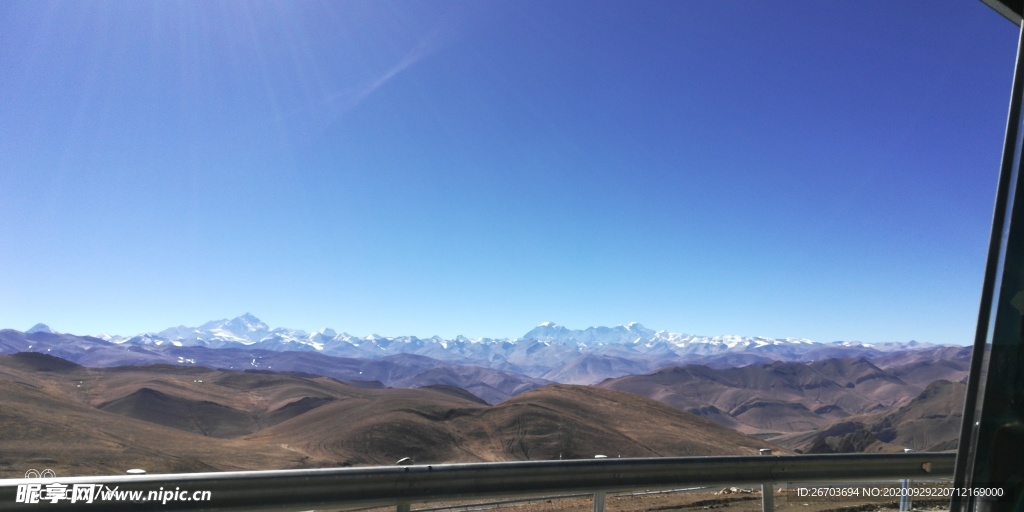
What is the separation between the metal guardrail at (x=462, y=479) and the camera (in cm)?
433

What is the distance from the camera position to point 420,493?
509 centimetres

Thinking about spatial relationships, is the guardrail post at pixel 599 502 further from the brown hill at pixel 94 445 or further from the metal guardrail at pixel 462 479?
the brown hill at pixel 94 445

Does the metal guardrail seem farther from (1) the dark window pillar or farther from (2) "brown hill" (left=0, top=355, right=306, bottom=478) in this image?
(2) "brown hill" (left=0, top=355, right=306, bottom=478)

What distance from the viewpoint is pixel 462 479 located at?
17.1ft

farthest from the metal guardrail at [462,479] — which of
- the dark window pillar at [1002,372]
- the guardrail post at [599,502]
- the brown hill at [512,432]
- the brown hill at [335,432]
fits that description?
the brown hill at [512,432]

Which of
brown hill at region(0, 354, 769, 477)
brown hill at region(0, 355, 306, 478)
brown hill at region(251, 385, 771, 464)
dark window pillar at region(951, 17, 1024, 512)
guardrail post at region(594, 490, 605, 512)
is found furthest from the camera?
brown hill at region(251, 385, 771, 464)

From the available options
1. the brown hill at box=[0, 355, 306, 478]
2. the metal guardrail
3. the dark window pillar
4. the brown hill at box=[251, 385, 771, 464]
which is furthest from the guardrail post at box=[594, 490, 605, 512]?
the brown hill at box=[251, 385, 771, 464]

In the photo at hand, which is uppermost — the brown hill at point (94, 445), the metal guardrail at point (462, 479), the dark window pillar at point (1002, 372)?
the dark window pillar at point (1002, 372)

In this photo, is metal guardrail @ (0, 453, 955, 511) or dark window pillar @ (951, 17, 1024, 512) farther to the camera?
metal guardrail @ (0, 453, 955, 511)

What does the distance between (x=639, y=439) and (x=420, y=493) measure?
8608cm

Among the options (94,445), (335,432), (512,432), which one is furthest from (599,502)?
(335,432)

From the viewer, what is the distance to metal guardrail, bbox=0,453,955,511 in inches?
170

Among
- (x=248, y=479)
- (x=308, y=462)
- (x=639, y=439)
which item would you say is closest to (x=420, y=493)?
(x=248, y=479)

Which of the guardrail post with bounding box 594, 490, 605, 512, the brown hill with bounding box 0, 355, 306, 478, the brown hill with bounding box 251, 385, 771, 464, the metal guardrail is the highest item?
the metal guardrail
